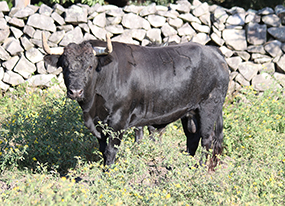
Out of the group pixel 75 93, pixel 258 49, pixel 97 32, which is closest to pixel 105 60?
pixel 75 93

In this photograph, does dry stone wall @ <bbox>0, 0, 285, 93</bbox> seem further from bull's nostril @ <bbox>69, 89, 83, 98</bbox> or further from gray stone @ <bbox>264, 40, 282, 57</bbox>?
bull's nostril @ <bbox>69, 89, 83, 98</bbox>

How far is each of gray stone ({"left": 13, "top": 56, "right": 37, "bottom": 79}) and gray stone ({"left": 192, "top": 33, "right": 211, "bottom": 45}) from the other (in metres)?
3.49

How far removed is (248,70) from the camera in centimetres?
800

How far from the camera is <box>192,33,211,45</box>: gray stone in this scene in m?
8.05

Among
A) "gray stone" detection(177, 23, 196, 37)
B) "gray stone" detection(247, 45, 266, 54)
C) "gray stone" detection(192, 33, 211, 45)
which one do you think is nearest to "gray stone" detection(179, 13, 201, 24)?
"gray stone" detection(177, 23, 196, 37)

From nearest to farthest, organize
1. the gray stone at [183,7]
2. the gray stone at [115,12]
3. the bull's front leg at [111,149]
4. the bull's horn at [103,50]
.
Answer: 1. the bull's horn at [103,50]
2. the bull's front leg at [111,149]
3. the gray stone at [115,12]
4. the gray stone at [183,7]

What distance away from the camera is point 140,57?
4.33 m

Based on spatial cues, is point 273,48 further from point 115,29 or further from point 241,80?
point 115,29

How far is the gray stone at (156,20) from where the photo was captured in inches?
313

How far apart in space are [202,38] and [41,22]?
344cm

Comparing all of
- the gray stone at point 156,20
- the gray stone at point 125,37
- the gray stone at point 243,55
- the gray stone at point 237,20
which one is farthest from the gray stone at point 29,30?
the gray stone at point 243,55

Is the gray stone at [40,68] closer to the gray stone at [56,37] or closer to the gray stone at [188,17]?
the gray stone at [56,37]

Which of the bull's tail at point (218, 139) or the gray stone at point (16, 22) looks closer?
the bull's tail at point (218, 139)

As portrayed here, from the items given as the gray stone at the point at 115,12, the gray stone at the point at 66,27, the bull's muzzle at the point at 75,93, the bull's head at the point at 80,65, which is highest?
the bull's head at the point at 80,65
